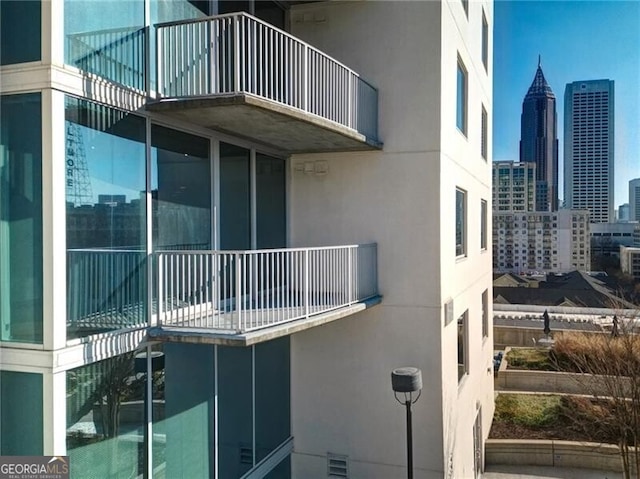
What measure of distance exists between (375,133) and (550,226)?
128 ft

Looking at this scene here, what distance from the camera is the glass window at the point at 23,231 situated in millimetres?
3762

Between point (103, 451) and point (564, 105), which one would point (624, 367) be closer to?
point (103, 451)

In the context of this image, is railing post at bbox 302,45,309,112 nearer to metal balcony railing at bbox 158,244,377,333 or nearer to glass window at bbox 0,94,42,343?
metal balcony railing at bbox 158,244,377,333

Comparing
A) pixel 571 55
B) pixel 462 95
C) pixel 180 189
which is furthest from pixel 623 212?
pixel 180 189

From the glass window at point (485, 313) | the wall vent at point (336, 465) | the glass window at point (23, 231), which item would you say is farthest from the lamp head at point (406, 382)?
the glass window at point (485, 313)

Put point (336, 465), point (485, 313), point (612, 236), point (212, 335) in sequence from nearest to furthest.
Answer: point (212, 335) < point (336, 465) < point (485, 313) < point (612, 236)

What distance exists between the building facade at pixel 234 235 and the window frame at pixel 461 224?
0.06 meters

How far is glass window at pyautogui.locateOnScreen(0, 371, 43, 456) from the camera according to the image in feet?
12.5

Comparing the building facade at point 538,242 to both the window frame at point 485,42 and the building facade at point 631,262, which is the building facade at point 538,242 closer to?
the building facade at point 631,262

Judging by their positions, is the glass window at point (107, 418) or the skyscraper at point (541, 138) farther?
the skyscraper at point (541, 138)

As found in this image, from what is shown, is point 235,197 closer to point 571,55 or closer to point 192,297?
point 192,297

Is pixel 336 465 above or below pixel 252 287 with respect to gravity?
below

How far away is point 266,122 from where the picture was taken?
5566 millimetres

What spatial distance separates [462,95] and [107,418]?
304 inches
